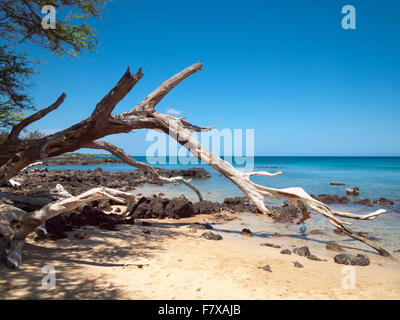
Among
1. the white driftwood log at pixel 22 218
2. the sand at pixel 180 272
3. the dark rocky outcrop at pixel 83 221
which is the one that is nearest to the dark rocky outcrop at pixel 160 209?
the dark rocky outcrop at pixel 83 221

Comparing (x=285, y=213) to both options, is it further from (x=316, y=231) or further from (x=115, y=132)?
(x=115, y=132)

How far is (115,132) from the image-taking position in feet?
22.4

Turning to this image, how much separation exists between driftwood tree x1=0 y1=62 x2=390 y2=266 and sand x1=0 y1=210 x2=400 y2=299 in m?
0.82

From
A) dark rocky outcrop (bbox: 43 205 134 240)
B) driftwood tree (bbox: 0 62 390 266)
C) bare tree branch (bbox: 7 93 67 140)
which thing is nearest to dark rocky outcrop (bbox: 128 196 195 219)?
dark rocky outcrop (bbox: 43 205 134 240)

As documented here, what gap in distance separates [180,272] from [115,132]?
154 inches

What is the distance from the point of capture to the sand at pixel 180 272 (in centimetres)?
394

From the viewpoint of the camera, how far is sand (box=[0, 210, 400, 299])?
394cm

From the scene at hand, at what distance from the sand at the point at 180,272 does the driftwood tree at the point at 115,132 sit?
816 mm

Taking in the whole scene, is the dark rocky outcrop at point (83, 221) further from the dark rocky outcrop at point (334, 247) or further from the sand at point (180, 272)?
the dark rocky outcrop at point (334, 247)

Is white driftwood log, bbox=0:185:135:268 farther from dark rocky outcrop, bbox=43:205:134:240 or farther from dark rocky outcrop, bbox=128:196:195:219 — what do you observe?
dark rocky outcrop, bbox=128:196:195:219

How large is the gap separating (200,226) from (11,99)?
795 centimetres

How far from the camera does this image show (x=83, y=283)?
13.3 ft
